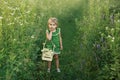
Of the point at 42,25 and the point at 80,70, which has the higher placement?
the point at 42,25

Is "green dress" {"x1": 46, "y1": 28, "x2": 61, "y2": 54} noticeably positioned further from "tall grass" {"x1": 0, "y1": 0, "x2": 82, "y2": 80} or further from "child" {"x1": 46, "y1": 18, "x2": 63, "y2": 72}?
"tall grass" {"x1": 0, "y1": 0, "x2": 82, "y2": 80}

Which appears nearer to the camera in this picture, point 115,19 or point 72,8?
point 115,19

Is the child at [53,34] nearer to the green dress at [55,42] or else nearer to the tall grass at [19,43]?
the green dress at [55,42]

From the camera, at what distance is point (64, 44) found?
9.56 m

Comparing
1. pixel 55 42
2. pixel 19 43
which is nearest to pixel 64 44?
pixel 55 42

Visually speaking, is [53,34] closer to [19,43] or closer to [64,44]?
[19,43]

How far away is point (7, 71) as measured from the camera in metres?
6.63

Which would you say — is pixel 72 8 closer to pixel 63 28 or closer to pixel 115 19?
pixel 63 28

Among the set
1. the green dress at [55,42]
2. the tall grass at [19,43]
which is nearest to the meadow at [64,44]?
the tall grass at [19,43]

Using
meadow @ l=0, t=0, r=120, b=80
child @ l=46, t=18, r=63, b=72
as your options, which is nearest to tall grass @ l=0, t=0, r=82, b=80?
meadow @ l=0, t=0, r=120, b=80

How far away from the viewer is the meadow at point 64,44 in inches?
277

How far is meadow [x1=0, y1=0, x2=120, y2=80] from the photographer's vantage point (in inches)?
277

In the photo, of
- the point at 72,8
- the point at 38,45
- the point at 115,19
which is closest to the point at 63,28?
the point at 72,8

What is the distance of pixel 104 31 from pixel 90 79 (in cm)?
121
